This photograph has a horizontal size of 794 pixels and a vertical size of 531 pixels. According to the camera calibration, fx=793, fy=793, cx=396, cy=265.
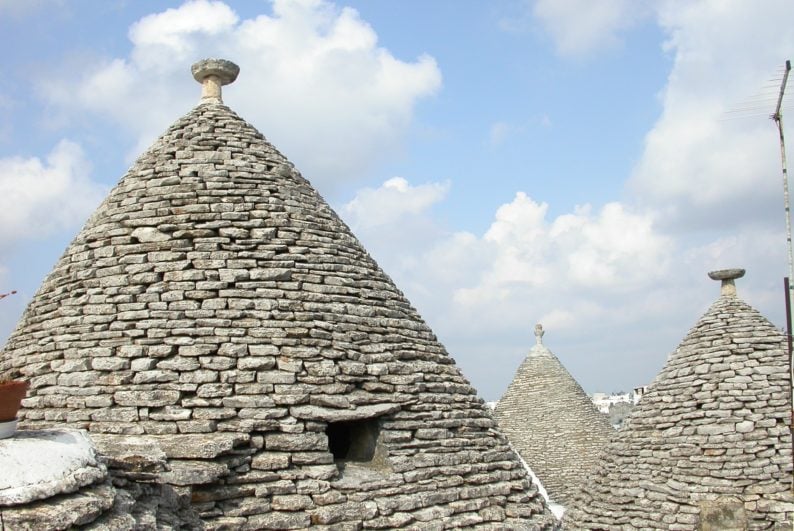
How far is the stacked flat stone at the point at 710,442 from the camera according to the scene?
9906 millimetres

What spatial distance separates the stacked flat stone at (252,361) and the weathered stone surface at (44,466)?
38.0 inches

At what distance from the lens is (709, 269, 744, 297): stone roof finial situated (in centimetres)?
1177

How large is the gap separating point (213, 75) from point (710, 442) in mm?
7737

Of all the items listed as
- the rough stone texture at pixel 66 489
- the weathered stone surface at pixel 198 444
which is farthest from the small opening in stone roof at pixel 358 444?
the rough stone texture at pixel 66 489

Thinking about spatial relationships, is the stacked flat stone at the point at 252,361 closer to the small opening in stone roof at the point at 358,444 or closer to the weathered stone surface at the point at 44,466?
the small opening in stone roof at the point at 358,444

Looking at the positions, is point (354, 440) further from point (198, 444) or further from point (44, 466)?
point (44, 466)

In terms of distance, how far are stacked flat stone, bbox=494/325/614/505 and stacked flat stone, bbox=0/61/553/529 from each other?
10258 mm

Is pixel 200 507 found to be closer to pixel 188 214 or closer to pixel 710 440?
pixel 188 214

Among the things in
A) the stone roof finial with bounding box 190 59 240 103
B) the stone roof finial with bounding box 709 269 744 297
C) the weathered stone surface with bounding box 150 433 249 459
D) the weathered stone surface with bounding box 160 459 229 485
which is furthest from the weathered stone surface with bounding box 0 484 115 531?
the stone roof finial with bounding box 709 269 744 297

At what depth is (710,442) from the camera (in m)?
10.4

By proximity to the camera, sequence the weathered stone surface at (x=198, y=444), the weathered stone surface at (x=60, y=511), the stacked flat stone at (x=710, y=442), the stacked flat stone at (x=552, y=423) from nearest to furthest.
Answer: the weathered stone surface at (x=60, y=511), the weathered stone surface at (x=198, y=444), the stacked flat stone at (x=710, y=442), the stacked flat stone at (x=552, y=423)

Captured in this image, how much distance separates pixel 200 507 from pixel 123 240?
109 inches

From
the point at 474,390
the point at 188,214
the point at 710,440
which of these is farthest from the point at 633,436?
the point at 188,214

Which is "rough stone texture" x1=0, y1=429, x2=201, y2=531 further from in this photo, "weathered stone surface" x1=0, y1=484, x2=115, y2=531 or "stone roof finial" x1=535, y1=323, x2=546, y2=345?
"stone roof finial" x1=535, y1=323, x2=546, y2=345
